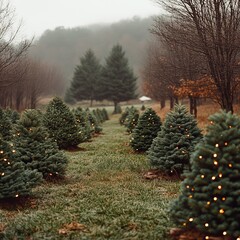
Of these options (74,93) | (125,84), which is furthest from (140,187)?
(74,93)

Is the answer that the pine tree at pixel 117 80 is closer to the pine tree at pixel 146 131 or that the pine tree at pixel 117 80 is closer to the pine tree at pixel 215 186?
the pine tree at pixel 146 131

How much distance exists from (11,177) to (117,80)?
153 feet

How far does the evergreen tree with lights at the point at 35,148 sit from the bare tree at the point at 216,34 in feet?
19.3

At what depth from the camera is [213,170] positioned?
18.6 ft

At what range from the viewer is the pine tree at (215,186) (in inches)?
209

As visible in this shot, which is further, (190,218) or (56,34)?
(56,34)

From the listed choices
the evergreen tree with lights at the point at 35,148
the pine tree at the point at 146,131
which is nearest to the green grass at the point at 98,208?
the evergreen tree with lights at the point at 35,148

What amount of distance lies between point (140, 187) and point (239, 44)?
6.53 meters

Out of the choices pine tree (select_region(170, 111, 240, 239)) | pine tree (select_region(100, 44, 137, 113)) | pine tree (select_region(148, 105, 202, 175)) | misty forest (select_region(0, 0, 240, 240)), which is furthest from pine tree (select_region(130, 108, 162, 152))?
pine tree (select_region(100, 44, 137, 113))

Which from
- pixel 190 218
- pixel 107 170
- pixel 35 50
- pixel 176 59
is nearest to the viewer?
pixel 190 218

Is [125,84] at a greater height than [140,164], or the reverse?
[125,84]

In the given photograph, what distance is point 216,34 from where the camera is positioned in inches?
492

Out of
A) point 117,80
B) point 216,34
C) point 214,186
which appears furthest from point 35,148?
point 117,80

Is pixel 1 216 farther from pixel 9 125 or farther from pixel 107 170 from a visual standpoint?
pixel 9 125
